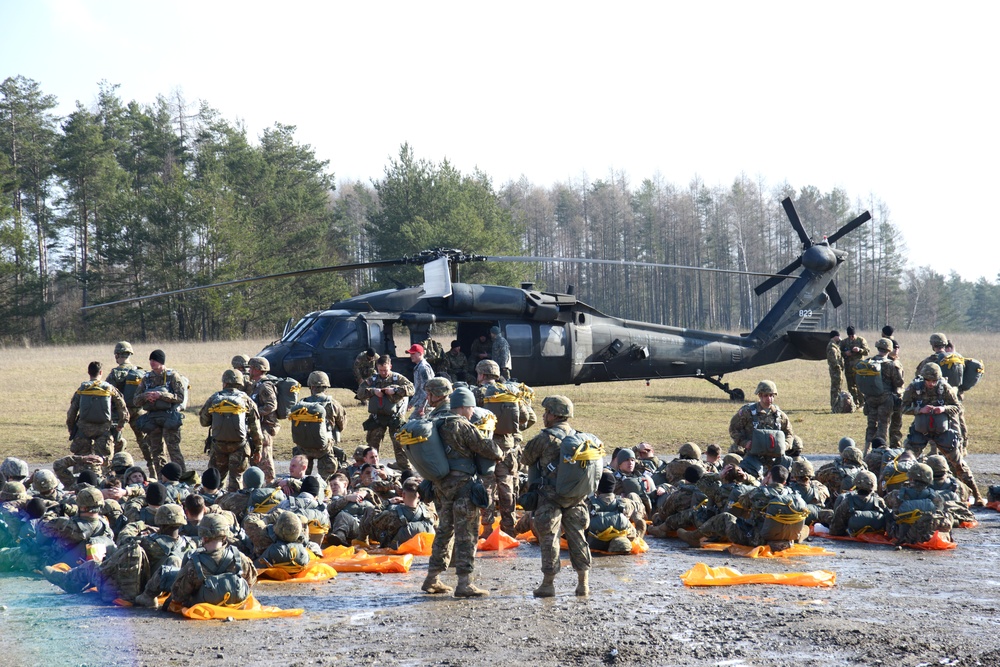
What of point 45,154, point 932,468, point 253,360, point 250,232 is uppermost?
point 45,154

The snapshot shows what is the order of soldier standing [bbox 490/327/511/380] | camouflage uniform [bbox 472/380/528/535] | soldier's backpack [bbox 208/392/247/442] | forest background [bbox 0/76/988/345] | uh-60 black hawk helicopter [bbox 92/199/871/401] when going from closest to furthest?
camouflage uniform [bbox 472/380/528/535]
soldier's backpack [bbox 208/392/247/442]
uh-60 black hawk helicopter [bbox 92/199/871/401]
soldier standing [bbox 490/327/511/380]
forest background [bbox 0/76/988/345]

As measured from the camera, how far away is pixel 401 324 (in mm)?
16344

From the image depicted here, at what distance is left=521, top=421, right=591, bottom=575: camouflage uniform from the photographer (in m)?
7.18

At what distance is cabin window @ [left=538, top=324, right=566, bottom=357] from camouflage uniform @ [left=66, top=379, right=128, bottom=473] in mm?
7461

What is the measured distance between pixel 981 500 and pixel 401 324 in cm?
895

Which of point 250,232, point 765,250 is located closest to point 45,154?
point 250,232

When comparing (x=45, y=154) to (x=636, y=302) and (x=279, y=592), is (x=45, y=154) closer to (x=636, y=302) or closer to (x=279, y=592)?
(x=636, y=302)

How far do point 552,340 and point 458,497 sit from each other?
9.98 m

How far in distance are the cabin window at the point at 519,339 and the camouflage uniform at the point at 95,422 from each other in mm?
6920

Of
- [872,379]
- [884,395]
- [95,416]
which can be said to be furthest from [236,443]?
[884,395]

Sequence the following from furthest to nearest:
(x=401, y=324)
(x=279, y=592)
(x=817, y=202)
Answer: (x=817, y=202) < (x=401, y=324) < (x=279, y=592)

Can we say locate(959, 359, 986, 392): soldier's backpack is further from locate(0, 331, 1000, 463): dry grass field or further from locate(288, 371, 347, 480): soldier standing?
locate(288, 371, 347, 480): soldier standing

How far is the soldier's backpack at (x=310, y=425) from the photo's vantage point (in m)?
10.9

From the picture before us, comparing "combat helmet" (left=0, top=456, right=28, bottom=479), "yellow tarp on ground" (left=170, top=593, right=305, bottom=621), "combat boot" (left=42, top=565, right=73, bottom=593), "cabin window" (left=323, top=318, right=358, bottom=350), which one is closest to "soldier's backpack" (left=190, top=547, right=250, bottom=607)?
"yellow tarp on ground" (left=170, top=593, right=305, bottom=621)
